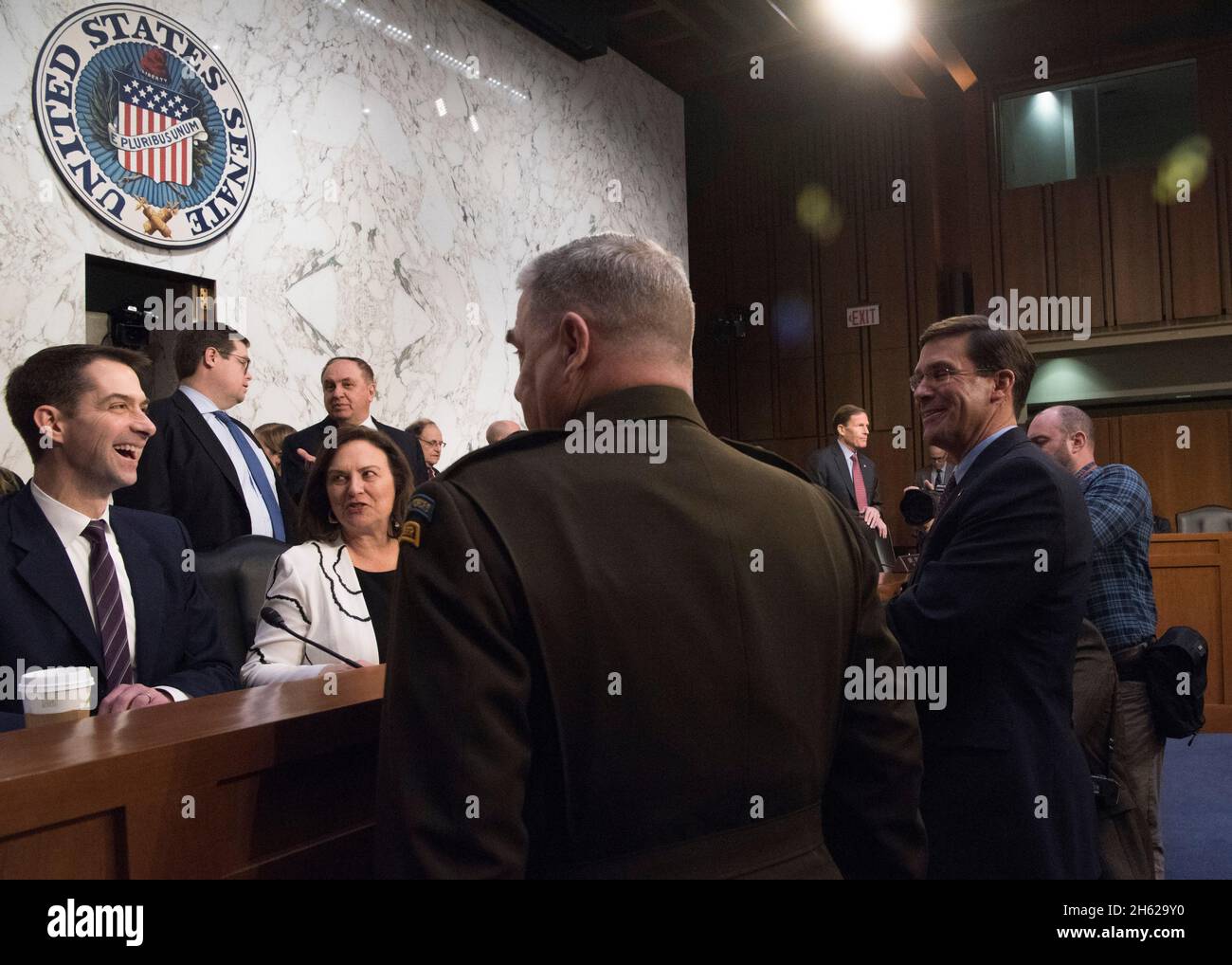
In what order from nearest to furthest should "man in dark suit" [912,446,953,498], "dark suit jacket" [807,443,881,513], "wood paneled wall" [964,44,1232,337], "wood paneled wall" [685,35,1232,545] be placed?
"dark suit jacket" [807,443,881,513]
"man in dark suit" [912,446,953,498]
"wood paneled wall" [964,44,1232,337]
"wood paneled wall" [685,35,1232,545]

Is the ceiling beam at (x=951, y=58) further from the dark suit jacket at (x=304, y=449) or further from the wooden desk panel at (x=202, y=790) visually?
the wooden desk panel at (x=202, y=790)

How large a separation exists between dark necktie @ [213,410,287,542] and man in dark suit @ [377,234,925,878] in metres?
3.27

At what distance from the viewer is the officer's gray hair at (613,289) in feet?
3.83

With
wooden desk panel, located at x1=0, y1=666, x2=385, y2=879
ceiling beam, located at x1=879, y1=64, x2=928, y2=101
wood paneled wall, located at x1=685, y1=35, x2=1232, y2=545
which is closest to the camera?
wooden desk panel, located at x1=0, y1=666, x2=385, y2=879

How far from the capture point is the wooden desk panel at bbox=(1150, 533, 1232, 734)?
225 inches

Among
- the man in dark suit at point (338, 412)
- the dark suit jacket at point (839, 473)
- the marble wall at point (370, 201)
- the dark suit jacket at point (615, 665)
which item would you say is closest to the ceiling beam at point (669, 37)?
the marble wall at point (370, 201)

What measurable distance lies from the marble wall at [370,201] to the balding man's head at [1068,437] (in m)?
4.22

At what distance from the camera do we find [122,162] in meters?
5.04

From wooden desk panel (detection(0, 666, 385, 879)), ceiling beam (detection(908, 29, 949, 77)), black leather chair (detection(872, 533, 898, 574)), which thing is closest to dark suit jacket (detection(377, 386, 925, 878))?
wooden desk panel (detection(0, 666, 385, 879))

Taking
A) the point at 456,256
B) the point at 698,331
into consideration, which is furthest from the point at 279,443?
the point at 698,331

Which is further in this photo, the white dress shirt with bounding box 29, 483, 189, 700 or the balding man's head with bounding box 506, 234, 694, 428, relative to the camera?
the white dress shirt with bounding box 29, 483, 189, 700

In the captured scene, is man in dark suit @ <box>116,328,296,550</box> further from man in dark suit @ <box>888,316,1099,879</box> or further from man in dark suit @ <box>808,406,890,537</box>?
man in dark suit @ <box>808,406,890,537</box>
